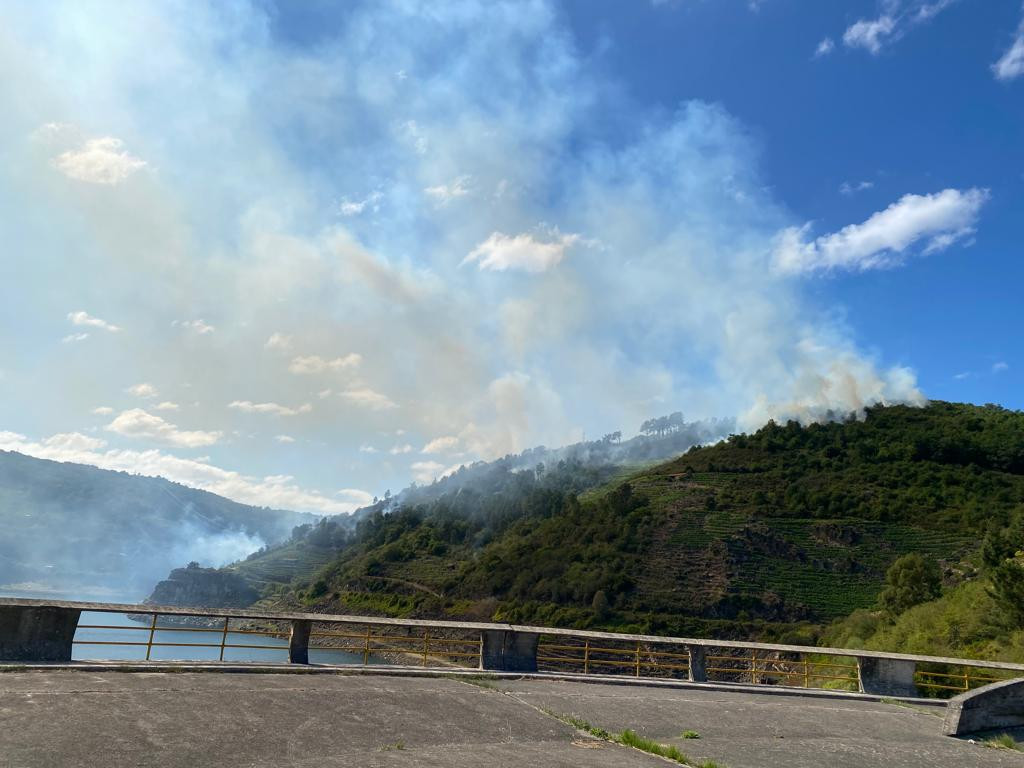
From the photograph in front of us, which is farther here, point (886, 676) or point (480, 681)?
point (886, 676)

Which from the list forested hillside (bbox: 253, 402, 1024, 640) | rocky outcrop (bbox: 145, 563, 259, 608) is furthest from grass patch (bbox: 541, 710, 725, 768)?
rocky outcrop (bbox: 145, 563, 259, 608)

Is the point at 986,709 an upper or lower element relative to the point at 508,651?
lower

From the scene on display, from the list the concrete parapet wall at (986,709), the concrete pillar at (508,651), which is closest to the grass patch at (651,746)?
the concrete pillar at (508,651)

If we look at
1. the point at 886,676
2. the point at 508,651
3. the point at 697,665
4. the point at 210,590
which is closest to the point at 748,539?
the point at 886,676

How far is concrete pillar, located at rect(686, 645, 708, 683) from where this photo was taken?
57.5 ft

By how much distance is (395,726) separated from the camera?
9.20 m

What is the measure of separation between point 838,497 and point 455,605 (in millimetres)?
68476

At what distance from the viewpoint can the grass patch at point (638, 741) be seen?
8922 millimetres

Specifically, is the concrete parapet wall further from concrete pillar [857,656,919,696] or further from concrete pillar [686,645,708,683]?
concrete pillar [686,645,708,683]

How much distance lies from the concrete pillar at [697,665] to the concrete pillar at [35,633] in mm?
13706

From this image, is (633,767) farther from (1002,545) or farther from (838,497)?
(838,497)

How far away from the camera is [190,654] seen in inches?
5084

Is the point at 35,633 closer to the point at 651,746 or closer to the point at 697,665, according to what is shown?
the point at 651,746

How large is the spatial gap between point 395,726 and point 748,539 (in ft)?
337
